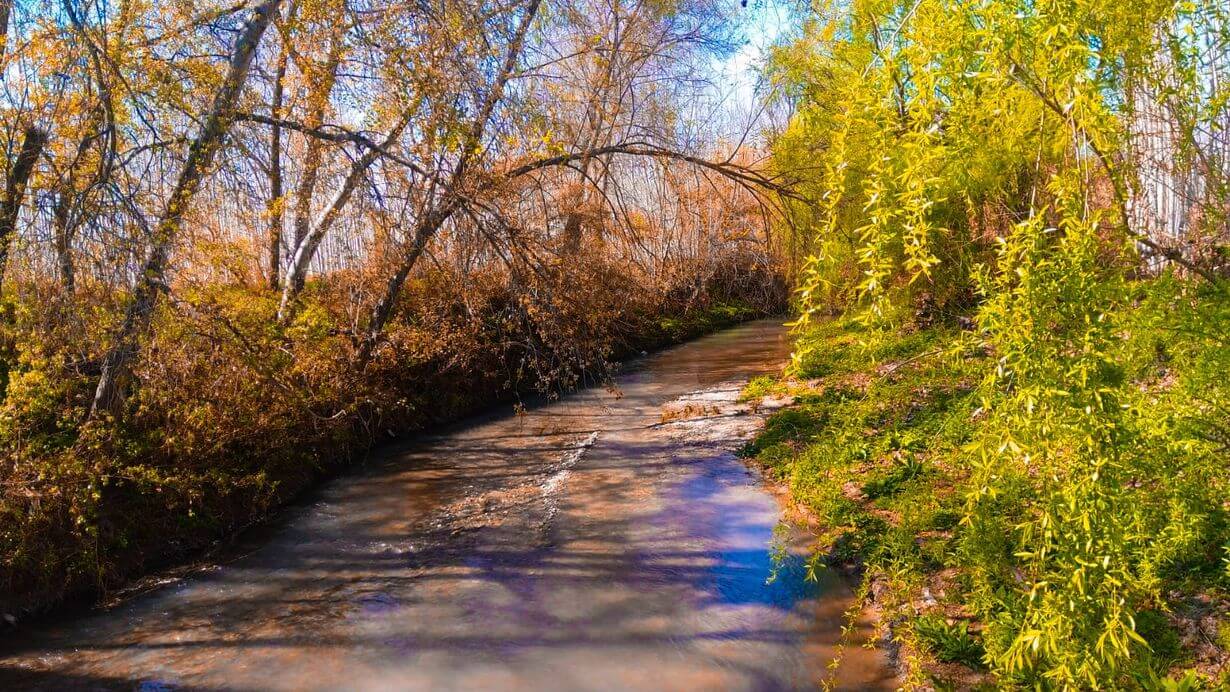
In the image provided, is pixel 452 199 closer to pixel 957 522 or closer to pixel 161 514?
pixel 161 514

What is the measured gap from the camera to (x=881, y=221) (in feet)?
7.48

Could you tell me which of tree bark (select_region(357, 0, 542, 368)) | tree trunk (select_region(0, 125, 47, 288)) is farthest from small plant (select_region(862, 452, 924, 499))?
tree trunk (select_region(0, 125, 47, 288))

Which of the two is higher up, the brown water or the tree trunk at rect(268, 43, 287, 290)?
the tree trunk at rect(268, 43, 287, 290)

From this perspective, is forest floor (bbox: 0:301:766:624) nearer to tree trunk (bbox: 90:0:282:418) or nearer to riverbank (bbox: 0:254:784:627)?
riverbank (bbox: 0:254:784:627)

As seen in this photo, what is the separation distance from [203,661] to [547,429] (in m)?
5.31

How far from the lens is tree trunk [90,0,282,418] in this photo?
4.91 m

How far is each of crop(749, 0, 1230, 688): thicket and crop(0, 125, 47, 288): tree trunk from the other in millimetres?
4754

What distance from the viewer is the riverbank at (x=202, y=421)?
16.3ft

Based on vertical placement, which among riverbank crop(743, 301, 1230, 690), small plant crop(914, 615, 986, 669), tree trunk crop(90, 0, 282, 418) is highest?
tree trunk crop(90, 0, 282, 418)

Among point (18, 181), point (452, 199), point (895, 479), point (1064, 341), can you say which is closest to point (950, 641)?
point (1064, 341)

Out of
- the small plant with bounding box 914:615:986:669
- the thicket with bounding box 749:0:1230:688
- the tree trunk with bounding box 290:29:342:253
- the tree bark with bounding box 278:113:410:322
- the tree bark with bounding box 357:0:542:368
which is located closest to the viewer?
the thicket with bounding box 749:0:1230:688

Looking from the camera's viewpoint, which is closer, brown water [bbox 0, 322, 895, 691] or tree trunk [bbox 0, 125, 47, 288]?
brown water [bbox 0, 322, 895, 691]

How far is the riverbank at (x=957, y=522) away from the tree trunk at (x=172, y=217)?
13.3 feet

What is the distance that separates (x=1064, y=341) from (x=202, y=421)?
607 centimetres
